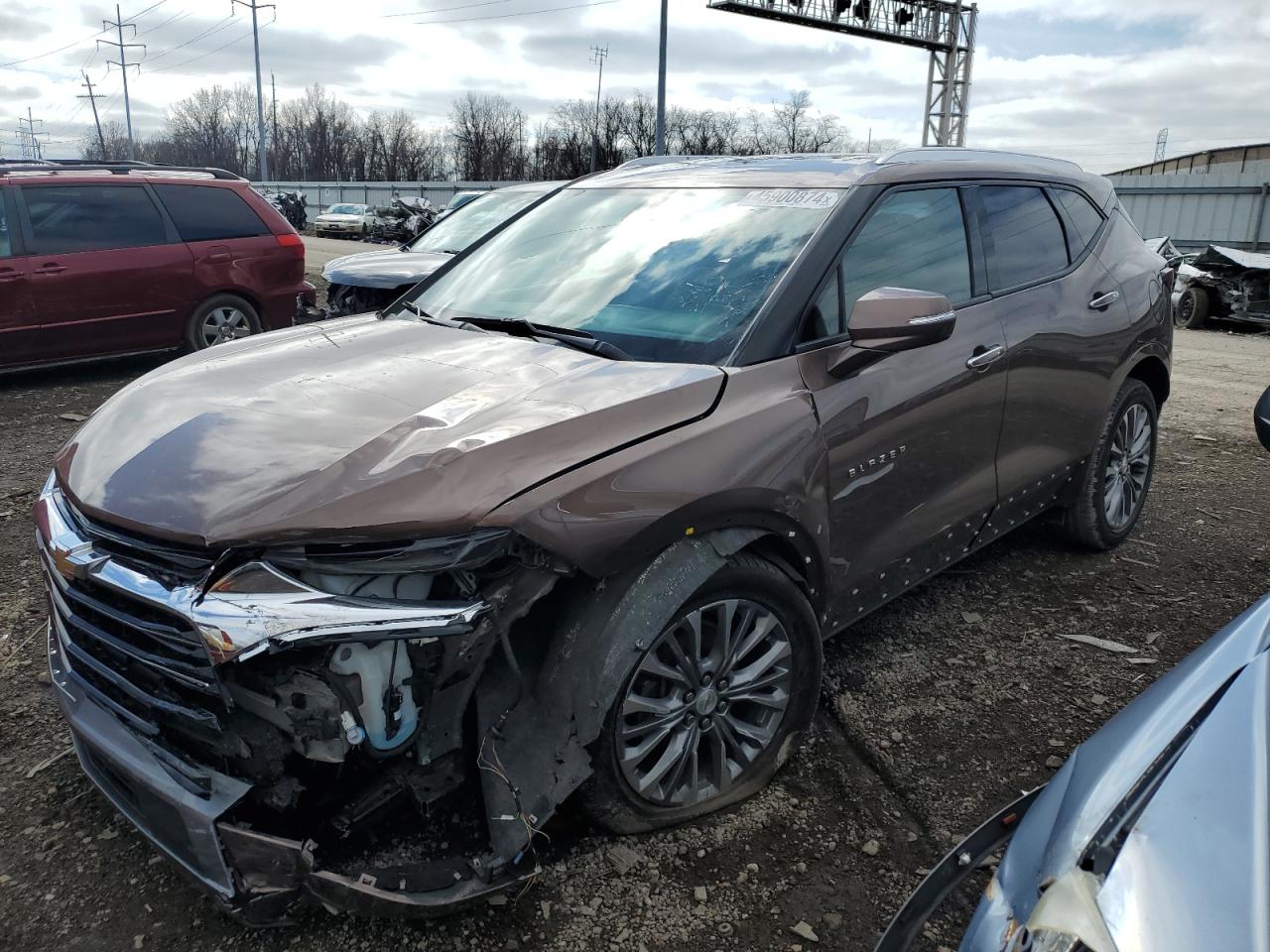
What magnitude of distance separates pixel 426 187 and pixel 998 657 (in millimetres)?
49802

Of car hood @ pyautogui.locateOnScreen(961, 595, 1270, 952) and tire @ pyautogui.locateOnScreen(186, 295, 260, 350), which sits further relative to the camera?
tire @ pyautogui.locateOnScreen(186, 295, 260, 350)

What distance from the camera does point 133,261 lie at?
25.6ft

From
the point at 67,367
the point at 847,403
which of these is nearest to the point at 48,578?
the point at 847,403

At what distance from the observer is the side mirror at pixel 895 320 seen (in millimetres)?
2586

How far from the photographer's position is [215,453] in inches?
86.1

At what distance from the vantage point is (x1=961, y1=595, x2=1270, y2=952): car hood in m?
1.16

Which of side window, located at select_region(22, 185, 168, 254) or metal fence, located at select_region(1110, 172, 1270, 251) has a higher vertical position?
metal fence, located at select_region(1110, 172, 1270, 251)

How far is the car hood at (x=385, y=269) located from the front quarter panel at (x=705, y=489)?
5.81 meters

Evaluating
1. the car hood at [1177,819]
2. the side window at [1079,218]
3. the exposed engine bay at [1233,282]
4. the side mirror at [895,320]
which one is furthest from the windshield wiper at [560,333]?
the exposed engine bay at [1233,282]

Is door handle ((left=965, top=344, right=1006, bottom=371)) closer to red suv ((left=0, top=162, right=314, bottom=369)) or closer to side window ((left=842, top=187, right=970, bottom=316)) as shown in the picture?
side window ((left=842, top=187, right=970, bottom=316))

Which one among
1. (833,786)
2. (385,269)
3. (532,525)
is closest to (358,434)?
(532,525)

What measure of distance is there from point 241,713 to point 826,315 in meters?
1.89

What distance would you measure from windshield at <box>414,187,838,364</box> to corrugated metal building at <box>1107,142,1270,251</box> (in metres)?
23.6

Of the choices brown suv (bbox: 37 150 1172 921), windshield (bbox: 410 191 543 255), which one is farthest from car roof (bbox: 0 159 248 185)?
A: brown suv (bbox: 37 150 1172 921)
